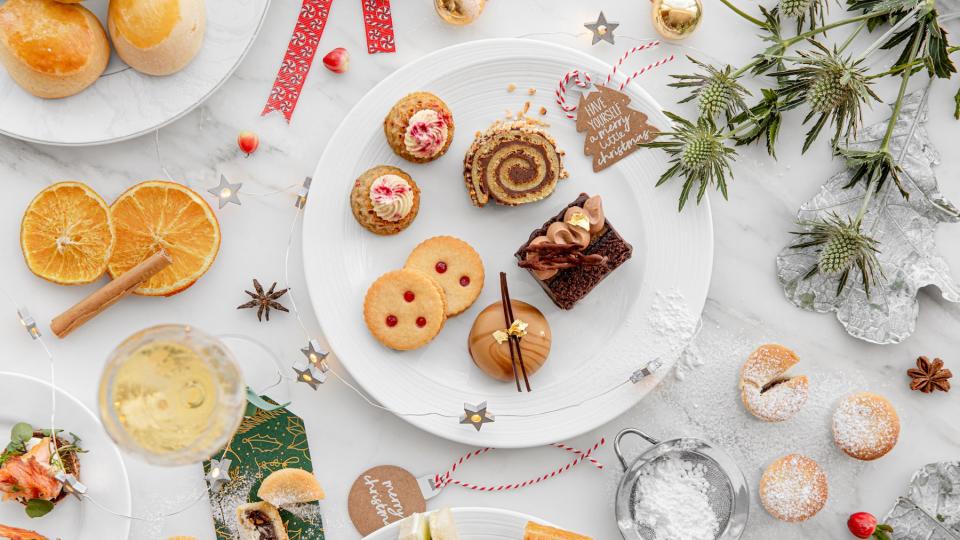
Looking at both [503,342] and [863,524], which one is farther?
[863,524]

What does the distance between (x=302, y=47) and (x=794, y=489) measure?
2.33 meters

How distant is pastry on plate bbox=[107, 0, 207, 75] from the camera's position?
2486mm

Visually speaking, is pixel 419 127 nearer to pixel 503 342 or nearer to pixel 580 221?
pixel 580 221

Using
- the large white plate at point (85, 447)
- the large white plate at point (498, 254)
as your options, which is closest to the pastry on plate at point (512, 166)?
the large white plate at point (498, 254)

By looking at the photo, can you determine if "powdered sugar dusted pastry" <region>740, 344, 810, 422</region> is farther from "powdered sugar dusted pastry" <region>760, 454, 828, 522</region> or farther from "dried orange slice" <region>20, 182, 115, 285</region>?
"dried orange slice" <region>20, 182, 115, 285</region>

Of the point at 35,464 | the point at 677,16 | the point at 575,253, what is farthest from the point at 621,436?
the point at 35,464

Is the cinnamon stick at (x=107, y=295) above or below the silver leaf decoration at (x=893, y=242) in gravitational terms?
below

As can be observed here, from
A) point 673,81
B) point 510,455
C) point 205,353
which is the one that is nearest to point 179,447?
point 205,353

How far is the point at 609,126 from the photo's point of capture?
108 inches

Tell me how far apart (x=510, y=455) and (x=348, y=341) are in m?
0.72

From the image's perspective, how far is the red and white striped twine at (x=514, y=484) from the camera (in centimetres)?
280

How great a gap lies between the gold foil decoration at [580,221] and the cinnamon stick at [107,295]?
1.35 m

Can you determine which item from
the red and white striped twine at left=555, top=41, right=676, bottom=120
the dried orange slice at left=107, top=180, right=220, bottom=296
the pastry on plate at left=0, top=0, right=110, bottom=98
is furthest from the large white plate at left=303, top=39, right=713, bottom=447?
the pastry on plate at left=0, top=0, right=110, bottom=98

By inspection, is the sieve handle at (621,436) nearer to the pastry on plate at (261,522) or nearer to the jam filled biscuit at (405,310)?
the jam filled biscuit at (405,310)
